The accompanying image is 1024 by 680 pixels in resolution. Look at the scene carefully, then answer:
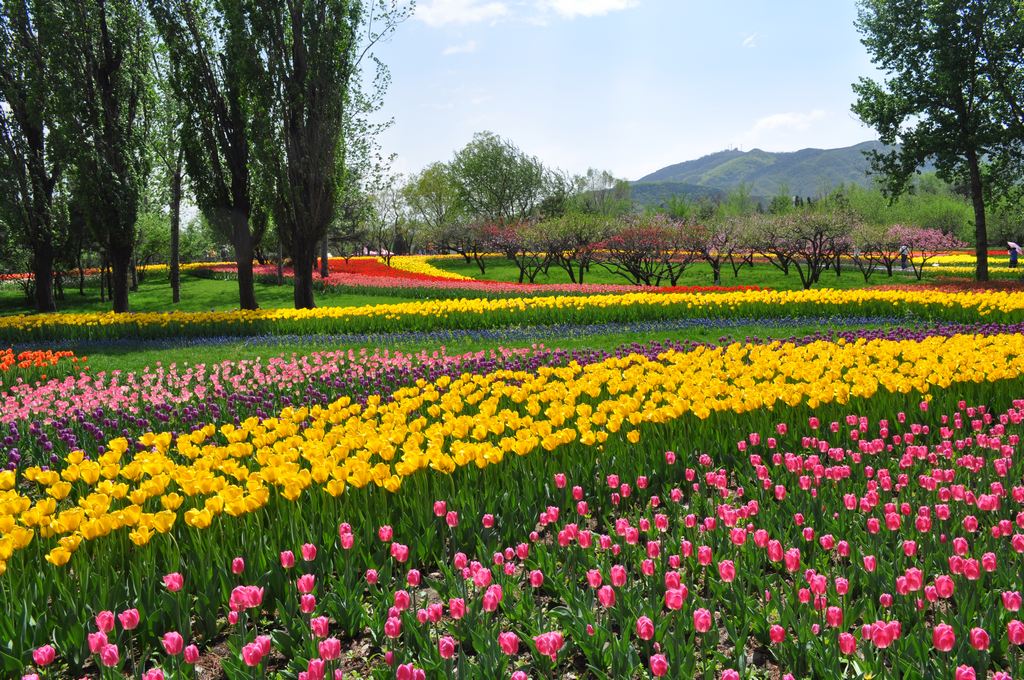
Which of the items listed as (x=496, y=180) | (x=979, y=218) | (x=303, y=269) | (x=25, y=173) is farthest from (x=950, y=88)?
(x=496, y=180)

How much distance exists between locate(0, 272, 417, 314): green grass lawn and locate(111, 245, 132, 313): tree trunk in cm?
559

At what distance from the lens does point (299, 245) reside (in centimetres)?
2002

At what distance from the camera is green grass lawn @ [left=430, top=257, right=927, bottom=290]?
112ft

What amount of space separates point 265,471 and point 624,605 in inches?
89.7

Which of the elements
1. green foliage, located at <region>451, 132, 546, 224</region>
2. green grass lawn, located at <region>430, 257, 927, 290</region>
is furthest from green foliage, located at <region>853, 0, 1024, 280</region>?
green foliage, located at <region>451, 132, 546, 224</region>

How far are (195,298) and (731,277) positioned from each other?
28.8 m

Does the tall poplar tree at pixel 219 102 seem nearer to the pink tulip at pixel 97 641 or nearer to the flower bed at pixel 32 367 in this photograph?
the flower bed at pixel 32 367

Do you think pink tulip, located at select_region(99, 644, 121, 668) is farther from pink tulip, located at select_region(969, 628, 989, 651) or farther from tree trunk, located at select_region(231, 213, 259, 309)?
tree trunk, located at select_region(231, 213, 259, 309)

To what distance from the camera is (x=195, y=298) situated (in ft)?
106

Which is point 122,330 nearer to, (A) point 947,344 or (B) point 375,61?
(B) point 375,61

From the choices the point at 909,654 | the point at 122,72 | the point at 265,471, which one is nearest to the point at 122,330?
the point at 122,72

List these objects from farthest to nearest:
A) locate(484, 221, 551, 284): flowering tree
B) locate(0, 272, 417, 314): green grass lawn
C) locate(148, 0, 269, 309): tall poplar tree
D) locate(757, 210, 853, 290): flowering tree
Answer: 1. locate(484, 221, 551, 284): flowering tree
2. locate(757, 210, 853, 290): flowering tree
3. locate(0, 272, 417, 314): green grass lawn
4. locate(148, 0, 269, 309): tall poplar tree

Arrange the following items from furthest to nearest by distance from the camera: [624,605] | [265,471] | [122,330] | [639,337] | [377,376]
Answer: [122,330]
[639,337]
[377,376]
[265,471]
[624,605]

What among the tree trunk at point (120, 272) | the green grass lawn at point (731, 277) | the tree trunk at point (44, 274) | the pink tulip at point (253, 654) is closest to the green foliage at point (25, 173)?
the tree trunk at point (44, 274)
